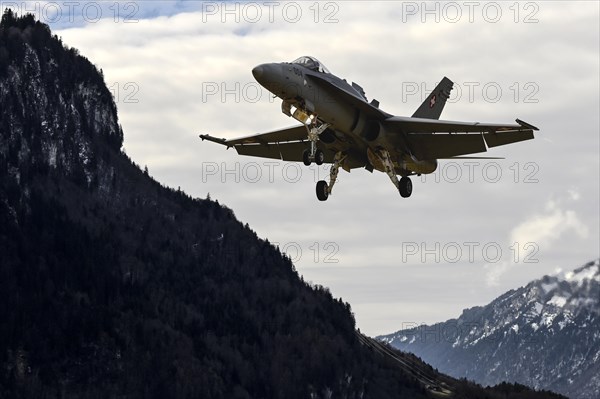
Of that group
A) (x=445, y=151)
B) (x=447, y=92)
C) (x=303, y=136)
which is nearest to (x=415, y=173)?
(x=445, y=151)

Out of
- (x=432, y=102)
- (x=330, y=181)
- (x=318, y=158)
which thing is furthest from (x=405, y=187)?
(x=432, y=102)

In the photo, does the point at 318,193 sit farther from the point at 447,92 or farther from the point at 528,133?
the point at 447,92

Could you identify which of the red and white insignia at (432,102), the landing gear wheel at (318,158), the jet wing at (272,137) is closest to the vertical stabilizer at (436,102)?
the red and white insignia at (432,102)

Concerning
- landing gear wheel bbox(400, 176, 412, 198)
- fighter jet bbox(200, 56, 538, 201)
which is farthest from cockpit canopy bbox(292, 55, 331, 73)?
landing gear wheel bbox(400, 176, 412, 198)

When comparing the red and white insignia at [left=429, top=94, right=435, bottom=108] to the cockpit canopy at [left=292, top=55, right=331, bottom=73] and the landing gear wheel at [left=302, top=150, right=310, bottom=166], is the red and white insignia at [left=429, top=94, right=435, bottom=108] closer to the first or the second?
the cockpit canopy at [left=292, top=55, right=331, bottom=73]

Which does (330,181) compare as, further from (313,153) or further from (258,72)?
(258,72)

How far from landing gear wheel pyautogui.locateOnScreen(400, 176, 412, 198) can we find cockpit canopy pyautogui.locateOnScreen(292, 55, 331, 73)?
11053 millimetres

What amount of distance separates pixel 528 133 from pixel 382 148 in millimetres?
9906

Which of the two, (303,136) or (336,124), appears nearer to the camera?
(336,124)

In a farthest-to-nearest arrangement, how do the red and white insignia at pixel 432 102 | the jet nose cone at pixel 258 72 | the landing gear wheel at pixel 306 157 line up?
the red and white insignia at pixel 432 102
the landing gear wheel at pixel 306 157
the jet nose cone at pixel 258 72

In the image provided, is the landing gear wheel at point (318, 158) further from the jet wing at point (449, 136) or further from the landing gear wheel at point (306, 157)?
the jet wing at point (449, 136)

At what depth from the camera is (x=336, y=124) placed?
7994 centimetres

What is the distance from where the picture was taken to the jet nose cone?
72938 millimetres

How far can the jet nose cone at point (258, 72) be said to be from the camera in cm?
7294
